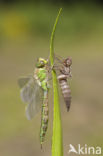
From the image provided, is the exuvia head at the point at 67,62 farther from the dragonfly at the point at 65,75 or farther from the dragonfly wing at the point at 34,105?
the dragonfly wing at the point at 34,105

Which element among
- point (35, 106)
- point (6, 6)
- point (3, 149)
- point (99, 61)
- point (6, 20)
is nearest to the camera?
point (35, 106)

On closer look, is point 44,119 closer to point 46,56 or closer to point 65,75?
point 65,75

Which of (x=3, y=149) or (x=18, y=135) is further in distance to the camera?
(x=18, y=135)

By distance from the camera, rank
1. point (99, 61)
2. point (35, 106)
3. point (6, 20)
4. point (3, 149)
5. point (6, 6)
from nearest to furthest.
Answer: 1. point (35, 106)
2. point (3, 149)
3. point (99, 61)
4. point (6, 20)
5. point (6, 6)

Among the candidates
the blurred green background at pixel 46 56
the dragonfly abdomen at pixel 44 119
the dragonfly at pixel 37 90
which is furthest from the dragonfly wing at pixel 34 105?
the blurred green background at pixel 46 56

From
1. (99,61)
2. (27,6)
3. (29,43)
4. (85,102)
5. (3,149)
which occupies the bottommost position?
(3,149)

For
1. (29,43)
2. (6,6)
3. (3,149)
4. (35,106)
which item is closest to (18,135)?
(3,149)

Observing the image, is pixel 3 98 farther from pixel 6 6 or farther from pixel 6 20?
Result: pixel 6 6
